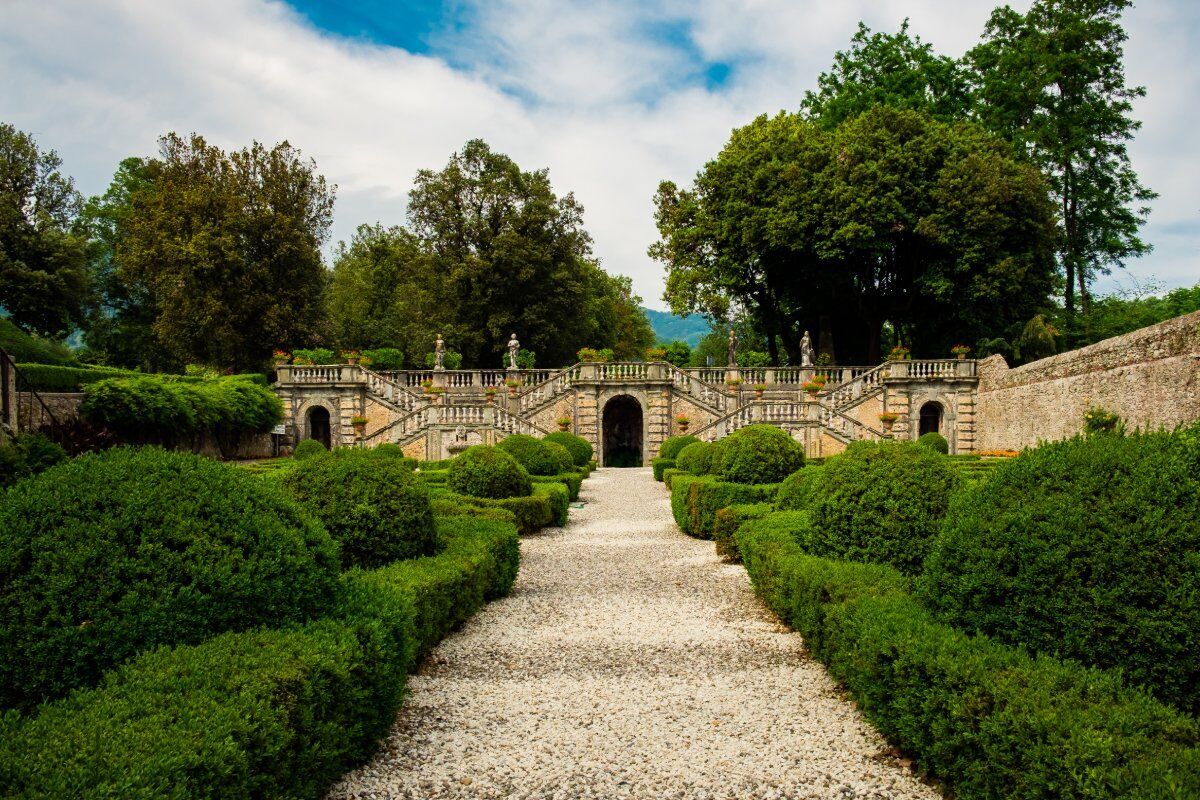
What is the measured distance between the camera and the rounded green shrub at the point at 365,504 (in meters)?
6.91

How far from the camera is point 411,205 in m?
45.6

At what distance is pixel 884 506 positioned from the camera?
275 inches

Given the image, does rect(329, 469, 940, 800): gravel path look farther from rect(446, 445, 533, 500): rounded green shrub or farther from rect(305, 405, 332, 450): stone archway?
rect(305, 405, 332, 450): stone archway

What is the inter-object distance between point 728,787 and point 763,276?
3732 centimetres

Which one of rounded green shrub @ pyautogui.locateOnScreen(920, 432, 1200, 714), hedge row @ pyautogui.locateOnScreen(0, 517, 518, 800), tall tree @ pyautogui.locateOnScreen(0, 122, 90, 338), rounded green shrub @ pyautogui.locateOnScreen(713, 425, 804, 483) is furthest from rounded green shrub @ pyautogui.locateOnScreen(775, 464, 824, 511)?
tall tree @ pyautogui.locateOnScreen(0, 122, 90, 338)

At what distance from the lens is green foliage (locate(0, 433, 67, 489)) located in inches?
308

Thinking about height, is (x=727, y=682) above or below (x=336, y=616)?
below

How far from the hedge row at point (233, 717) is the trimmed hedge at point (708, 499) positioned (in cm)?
787

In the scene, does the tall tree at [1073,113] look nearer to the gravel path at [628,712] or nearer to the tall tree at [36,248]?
the gravel path at [628,712]

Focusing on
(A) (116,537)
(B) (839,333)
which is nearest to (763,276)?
(B) (839,333)

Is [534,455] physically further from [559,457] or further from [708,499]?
[708,499]

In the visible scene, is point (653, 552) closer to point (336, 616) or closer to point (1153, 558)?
point (336, 616)

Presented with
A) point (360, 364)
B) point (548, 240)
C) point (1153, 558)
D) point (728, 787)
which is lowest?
point (728, 787)

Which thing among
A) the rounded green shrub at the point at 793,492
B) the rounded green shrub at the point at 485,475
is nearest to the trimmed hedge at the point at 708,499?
the rounded green shrub at the point at 793,492
